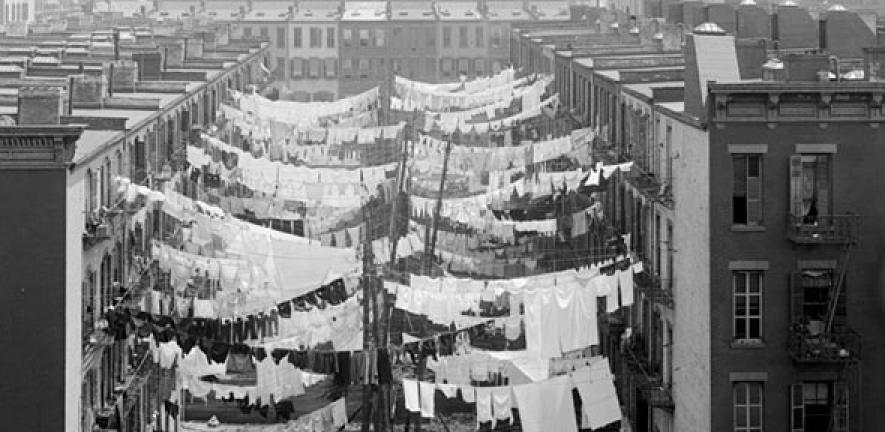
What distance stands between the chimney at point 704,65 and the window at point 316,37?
407 ft

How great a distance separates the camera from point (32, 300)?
42.8 meters

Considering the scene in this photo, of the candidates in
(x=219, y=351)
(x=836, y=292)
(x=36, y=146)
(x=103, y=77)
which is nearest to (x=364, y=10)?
(x=103, y=77)

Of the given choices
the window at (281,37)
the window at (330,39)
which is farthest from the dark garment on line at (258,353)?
the window at (330,39)

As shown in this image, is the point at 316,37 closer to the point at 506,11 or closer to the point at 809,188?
the point at 506,11

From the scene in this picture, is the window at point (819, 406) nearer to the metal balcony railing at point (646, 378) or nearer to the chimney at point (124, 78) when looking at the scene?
the metal balcony railing at point (646, 378)

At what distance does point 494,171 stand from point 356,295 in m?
20.5

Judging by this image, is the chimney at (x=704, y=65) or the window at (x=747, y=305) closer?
the window at (x=747, y=305)

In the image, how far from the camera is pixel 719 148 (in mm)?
48719

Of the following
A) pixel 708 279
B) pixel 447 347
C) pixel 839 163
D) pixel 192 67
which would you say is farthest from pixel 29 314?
pixel 192 67

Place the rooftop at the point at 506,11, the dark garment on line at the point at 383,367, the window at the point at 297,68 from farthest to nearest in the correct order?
the rooftop at the point at 506,11
the window at the point at 297,68
the dark garment on line at the point at 383,367

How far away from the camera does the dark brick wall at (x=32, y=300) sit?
42594mm

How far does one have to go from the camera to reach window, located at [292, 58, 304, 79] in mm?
173875

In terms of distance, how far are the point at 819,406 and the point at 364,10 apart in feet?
472

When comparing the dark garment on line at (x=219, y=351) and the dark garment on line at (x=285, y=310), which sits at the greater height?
the dark garment on line at (x=285, y=310)
